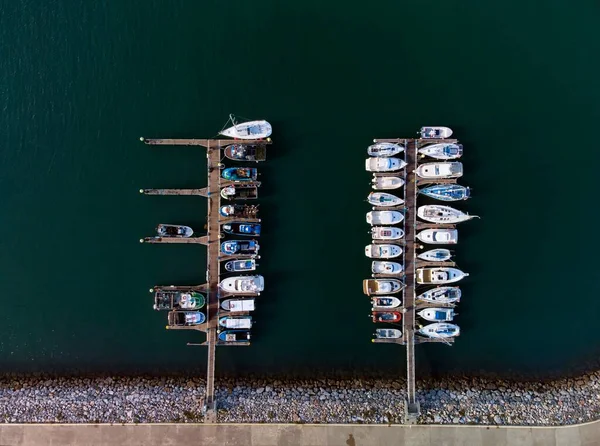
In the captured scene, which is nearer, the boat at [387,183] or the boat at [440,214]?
the boat at [440,214]

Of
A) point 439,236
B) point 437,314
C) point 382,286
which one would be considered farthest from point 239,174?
point 437,314

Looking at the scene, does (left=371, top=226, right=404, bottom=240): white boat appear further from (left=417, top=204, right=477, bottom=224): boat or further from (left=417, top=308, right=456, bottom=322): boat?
(left=417, top=308, right=456, bottom=322): boat

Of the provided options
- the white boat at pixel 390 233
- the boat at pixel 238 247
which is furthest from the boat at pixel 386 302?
the boat at pixel 238 247

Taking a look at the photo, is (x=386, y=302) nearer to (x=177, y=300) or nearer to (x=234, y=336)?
(x=234, y=336)

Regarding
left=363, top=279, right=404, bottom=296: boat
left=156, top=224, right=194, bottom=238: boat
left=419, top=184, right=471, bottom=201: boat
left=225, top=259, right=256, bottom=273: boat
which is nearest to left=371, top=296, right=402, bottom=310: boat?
left=363, top=279, right=404, bottom=296: boat

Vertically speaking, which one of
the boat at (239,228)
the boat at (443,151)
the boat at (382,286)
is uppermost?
the boat at (443,151)

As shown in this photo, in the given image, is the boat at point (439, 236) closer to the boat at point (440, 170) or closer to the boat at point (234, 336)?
the boat at point (440, 170)

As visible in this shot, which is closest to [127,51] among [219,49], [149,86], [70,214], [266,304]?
[149,86]
